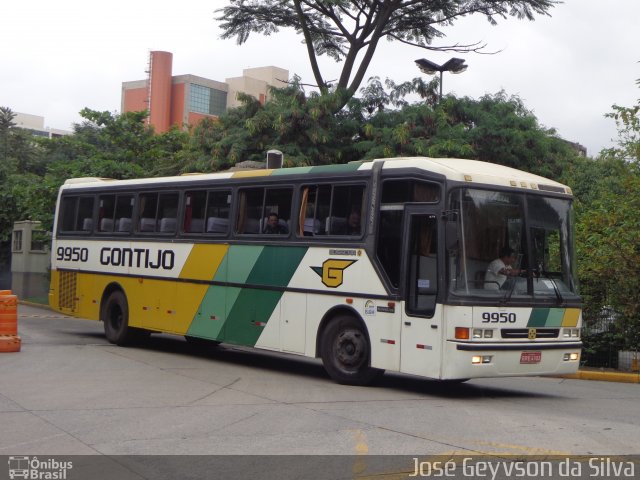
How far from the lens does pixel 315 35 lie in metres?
31.9

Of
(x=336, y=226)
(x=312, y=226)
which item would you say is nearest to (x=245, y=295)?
(x=312, y=226)

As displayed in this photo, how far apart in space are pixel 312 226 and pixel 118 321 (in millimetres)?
6731

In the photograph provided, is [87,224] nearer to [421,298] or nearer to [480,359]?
[421,298]

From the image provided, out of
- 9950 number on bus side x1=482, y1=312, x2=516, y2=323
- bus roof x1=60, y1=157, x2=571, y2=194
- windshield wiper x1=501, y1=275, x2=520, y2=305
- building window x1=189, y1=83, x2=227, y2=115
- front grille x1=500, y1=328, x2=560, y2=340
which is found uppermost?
building window x1=189, y1=83, x2=227, y2=115

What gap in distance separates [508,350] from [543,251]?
157 cm

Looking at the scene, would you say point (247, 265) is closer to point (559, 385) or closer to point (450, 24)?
point (559, 385)

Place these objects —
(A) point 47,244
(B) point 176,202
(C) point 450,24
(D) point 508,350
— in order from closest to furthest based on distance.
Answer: (D) point 508,350 → (B) point 176,202 → (C) point 450,24 → (A) point 47,244

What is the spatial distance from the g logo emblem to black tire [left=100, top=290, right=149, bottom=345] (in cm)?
628

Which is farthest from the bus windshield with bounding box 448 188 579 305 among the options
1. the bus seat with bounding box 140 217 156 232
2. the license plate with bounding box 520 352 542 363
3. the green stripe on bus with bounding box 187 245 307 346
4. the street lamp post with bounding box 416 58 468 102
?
the street lamp post with bounding box 416 58 468 102

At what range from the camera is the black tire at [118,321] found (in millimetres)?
18016

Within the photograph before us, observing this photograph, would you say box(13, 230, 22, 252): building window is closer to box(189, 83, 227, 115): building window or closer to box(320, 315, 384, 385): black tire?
box(320, 315, 384, 385): black tire

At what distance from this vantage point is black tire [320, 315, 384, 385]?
1250 cm

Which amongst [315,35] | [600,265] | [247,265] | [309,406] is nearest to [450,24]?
[315,35]

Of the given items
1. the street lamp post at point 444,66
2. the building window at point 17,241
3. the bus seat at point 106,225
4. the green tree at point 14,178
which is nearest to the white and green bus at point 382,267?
the bus seat at point 106,225
